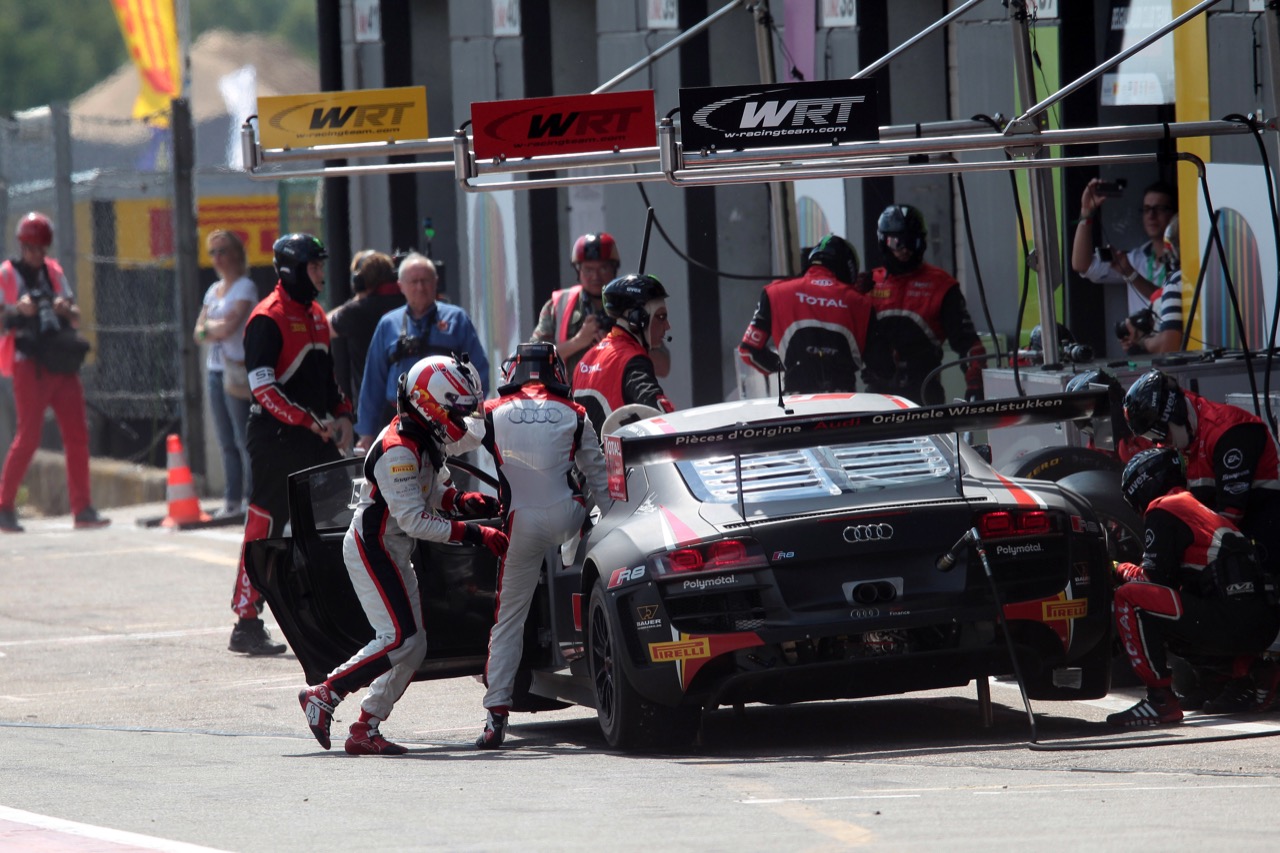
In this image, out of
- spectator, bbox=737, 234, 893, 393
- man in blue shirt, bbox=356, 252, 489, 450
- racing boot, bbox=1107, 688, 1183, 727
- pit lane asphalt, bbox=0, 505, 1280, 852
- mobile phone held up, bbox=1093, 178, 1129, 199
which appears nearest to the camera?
pit lane asphalt, bbox=0, 505, 1280, 852

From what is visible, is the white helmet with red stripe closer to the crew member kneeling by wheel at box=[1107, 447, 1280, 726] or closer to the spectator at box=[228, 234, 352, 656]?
the crew member kneeling by wheel at box=[1107, 447, 1280, 726]

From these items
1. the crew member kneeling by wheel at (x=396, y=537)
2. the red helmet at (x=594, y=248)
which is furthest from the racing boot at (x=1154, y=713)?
the red helmet at (x=594, y=248)

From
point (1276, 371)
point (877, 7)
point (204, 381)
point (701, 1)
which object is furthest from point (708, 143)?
point (204, 381)

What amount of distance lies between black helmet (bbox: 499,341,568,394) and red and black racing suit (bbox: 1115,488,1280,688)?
234 cm

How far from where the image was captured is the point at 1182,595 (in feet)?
26.6

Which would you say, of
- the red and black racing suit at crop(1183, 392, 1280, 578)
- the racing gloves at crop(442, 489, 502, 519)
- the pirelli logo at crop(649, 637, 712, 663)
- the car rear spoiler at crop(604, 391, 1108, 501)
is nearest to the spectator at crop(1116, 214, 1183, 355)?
the red and black racing suit at crop(1183, 392, 1280, 578)

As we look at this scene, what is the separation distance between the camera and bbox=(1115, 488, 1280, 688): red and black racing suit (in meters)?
8.08

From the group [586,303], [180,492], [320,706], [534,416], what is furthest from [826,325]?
[180,492]

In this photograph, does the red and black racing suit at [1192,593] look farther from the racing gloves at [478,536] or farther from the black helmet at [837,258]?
the black helmet at [837,258]

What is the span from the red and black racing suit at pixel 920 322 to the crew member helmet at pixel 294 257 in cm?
293

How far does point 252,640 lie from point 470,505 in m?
3.12

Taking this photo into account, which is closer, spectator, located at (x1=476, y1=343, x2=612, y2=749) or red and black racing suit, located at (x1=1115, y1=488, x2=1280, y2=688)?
red and black racing suit, located at (x1=1115, y1=488, x2=1280, y2=688)

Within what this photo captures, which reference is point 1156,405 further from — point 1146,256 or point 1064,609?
point 1146,256

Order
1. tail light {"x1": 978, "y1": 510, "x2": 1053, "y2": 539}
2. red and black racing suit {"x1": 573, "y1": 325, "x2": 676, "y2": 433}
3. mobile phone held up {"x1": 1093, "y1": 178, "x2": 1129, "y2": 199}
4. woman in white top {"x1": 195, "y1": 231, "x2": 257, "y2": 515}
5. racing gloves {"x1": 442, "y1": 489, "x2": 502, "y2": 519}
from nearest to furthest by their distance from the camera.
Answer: tail light {"x1": 978, "y1": 510, "x2": 1053, "y2": 539}, racing gloves {"x1": 442, "y1": 489, "x2": 502, "y2": 519}, red and black racing suit {"x1": 573, "y1": 325, "x2": 676, "y2": 433}, mobile phone held up {"x1": 1093, "y1": 178, "x2": 1129, "y2": 199}, woman in white top {"x1": 195, "y1": 231, "x2": 257, "y2": 515}
